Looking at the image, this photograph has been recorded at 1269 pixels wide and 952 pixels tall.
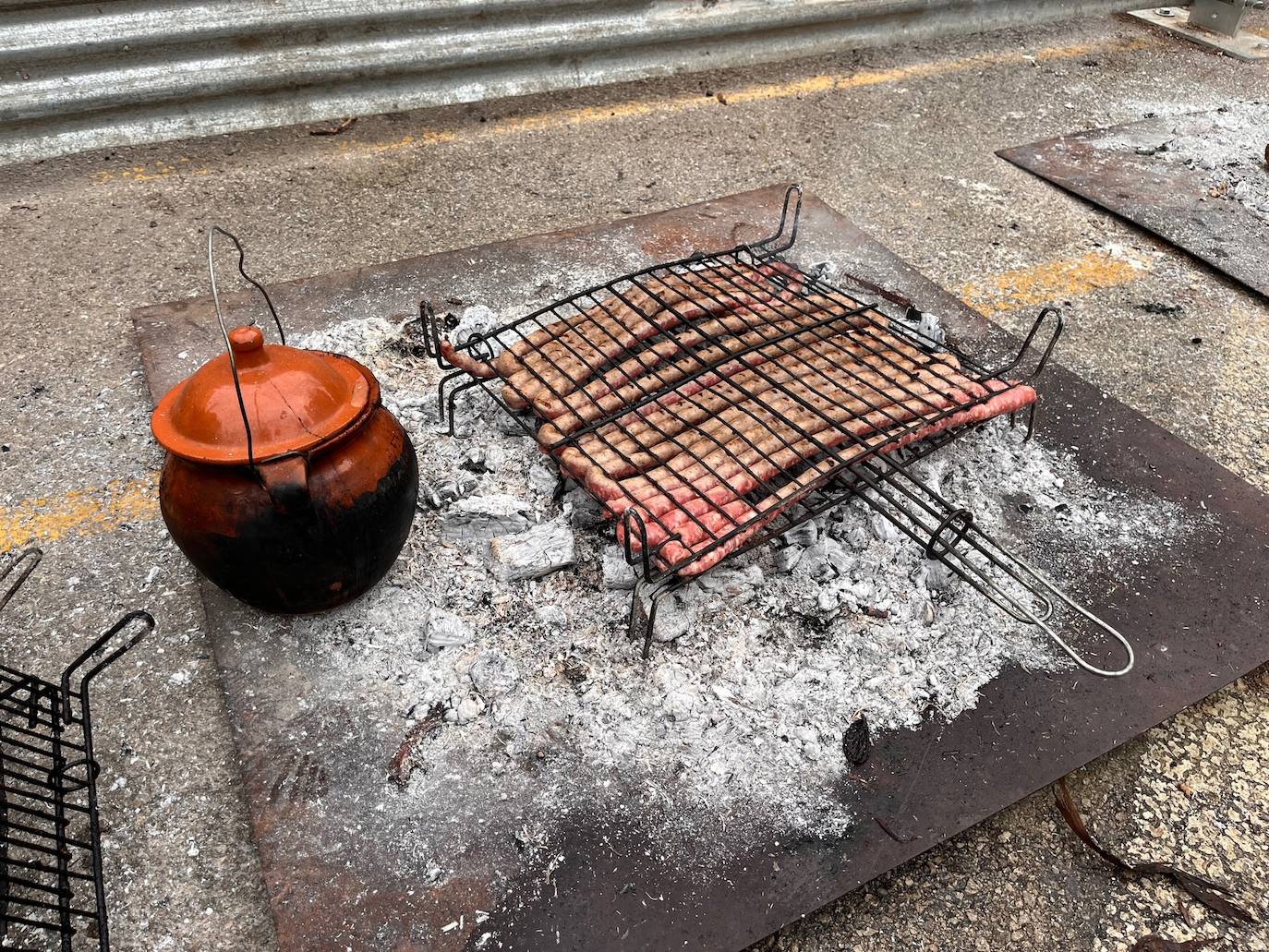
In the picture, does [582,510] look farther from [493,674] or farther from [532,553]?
[493,674]

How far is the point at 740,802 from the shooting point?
94.0 inches

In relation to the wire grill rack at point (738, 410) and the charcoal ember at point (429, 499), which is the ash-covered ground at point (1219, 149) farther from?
the charcoal ember at point (429, 499)

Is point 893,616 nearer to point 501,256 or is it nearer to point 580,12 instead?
point 501,256

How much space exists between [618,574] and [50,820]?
1724 millimetres

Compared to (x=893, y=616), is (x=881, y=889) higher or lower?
lower

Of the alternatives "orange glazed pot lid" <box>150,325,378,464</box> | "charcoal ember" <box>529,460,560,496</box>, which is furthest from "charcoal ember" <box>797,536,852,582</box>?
"orange glazed pot lid" <box>150,325,378,464</box>

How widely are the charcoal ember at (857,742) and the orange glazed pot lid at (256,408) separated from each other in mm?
1738

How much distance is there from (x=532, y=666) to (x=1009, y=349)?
288 centimetres

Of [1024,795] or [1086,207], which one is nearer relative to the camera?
[1024,795]

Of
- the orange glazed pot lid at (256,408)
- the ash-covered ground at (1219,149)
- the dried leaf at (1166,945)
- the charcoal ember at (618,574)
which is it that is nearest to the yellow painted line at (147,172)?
the orange glazed pot lid at (256,408)

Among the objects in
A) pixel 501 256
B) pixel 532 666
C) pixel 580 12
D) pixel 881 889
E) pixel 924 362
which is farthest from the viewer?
pixel 580 12

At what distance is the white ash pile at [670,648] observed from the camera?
2.44 m

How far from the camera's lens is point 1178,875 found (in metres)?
2.46

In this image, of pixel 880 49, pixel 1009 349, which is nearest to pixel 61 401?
pixel 1009 349
